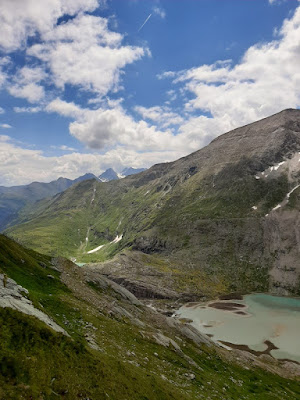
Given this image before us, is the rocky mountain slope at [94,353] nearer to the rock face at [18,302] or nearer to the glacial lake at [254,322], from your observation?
the rock face at [18,302]

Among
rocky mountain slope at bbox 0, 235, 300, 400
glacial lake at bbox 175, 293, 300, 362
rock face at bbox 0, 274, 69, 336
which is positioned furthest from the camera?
glacial lake at bbox 175, 293, 300, 362

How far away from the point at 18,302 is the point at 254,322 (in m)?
135

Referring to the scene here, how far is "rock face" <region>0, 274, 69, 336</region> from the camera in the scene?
80.4 ft

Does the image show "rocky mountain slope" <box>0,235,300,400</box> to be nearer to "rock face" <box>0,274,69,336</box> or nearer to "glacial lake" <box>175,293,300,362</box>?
"rock face" <box>0,274,69,336</box>

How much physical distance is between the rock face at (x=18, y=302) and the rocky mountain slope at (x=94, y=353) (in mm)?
141

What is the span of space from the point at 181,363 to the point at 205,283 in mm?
157726

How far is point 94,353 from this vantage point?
2694 cm

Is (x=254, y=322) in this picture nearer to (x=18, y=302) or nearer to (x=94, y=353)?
(x=94, y=353)

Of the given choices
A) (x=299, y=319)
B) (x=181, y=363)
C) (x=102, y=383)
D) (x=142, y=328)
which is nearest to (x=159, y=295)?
(x=299, y=319)

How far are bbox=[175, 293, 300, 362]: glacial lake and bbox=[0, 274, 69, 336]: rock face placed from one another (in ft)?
307

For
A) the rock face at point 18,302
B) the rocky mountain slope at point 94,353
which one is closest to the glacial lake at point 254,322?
the rocky mountain slope at point 94,353

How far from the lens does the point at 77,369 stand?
2145cm

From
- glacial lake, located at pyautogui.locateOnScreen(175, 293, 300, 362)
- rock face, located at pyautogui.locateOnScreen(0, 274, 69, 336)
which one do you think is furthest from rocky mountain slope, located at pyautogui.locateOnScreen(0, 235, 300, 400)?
glacial lake, located at pyautogui.locateOnScreen(175, 293, 300, 362)

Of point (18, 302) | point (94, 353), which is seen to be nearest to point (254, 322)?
point (94, 353)
